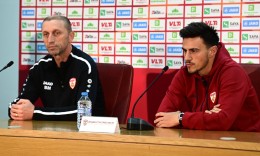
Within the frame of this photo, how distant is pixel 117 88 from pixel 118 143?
1.05m

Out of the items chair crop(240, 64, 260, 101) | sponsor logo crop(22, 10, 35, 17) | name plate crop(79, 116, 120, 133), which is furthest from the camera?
sponsor logo crop(22, 10, 35, 17)

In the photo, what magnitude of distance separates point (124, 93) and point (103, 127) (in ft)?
2.94

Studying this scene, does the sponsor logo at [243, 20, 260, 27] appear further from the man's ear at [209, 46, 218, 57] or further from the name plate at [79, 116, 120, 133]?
the name plate at [79, 116, 120, 133]

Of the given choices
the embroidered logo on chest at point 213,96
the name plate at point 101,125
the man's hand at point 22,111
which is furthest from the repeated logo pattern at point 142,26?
the name plate at point 101,125

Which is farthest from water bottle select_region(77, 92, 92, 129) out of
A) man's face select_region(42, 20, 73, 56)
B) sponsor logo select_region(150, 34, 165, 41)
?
sponsor logo select_region(150, 34, 165, 41)

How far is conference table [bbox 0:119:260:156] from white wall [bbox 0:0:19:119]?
1.97m

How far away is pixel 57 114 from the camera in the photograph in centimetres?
261

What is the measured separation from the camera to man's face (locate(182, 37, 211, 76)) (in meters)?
2.66

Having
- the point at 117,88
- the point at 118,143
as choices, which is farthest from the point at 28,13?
the point at 118,143

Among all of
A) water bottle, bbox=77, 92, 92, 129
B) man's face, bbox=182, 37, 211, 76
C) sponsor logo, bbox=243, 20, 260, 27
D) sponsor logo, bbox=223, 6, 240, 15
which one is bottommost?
A: water bottle, bbox=77, 92, 92, 129

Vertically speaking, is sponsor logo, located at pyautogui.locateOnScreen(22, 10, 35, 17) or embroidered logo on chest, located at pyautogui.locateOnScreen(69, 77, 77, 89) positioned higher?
sponsor logo, located at pyautogui.locateOnScreen(22, 10, 35, 17)

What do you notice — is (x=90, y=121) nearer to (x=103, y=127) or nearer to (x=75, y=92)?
(x=103, y=127)

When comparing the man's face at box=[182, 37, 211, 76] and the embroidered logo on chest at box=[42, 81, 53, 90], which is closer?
the man's face at box=[182, 37, 211, 76]

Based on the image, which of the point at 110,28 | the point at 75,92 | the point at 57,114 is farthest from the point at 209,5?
the point at 57,114
